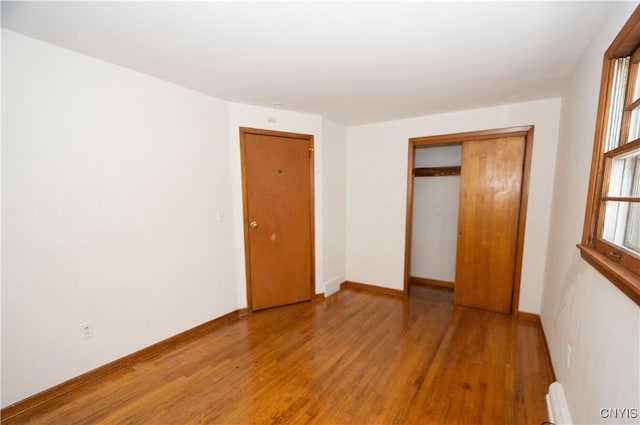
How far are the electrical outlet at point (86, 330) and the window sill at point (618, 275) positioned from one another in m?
2.90

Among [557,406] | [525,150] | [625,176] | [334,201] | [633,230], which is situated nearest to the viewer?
[633,230]

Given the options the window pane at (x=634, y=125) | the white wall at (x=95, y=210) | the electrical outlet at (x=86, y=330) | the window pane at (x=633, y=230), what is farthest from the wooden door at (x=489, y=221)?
the electrical outlet at (x=86, y=330)

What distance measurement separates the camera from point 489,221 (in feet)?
9.89

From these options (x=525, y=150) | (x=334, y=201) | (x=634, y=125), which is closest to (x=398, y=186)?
(x=334, y=201)

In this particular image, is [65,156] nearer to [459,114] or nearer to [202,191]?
[202,191]

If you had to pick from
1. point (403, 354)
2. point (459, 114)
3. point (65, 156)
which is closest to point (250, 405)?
point (403, 354)

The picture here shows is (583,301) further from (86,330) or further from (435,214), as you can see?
(86,330)

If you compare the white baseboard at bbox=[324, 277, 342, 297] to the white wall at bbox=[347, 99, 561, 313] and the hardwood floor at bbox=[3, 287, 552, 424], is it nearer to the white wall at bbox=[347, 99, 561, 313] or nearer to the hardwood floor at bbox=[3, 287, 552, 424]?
the white wall at bbox=[347, 99, 561, 313]

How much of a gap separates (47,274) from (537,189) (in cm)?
418

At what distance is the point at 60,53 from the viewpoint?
1706 millimetres

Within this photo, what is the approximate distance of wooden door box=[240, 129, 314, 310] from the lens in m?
2.96

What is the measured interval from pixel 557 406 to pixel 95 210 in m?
3.25

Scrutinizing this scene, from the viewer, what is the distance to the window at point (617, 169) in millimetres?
1102

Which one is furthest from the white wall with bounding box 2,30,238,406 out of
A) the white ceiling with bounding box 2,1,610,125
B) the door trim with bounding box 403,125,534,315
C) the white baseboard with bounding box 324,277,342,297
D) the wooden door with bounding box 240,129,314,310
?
the door trim with bounding box 403,125,534,315
